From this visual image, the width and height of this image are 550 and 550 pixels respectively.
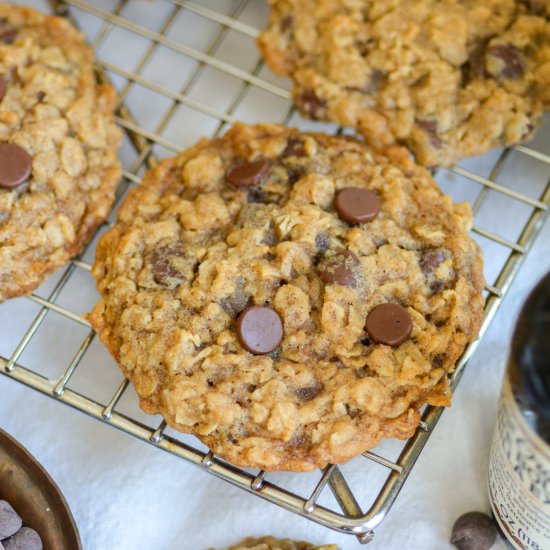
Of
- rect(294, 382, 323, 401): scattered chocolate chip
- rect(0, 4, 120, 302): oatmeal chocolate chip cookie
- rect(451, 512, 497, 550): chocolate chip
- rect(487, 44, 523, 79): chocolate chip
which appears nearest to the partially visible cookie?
rect(451, 512, 497, 550): chocolate chip

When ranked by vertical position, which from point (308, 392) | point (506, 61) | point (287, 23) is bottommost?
point (308, 392)

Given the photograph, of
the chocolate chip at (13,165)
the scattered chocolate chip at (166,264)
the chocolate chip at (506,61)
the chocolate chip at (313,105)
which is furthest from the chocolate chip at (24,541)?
the chocolate chip at (506,61)

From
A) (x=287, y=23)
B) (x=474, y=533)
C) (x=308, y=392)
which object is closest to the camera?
(x=308, y=392)

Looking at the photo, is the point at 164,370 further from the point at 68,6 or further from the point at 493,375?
the point at 68,6

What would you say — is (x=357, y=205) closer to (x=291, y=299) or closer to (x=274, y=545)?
(x=291, y=299)

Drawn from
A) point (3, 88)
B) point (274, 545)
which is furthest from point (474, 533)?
point (3, 88)

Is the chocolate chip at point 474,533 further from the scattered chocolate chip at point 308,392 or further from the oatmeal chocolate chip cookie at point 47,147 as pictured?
the oatmeal chocolate chip cookie at point 47,147
